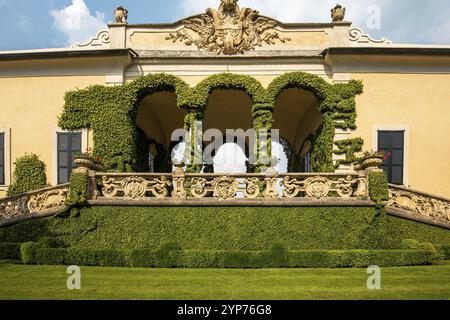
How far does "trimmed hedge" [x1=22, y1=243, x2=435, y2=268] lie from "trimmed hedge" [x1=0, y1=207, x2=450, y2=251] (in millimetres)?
1017

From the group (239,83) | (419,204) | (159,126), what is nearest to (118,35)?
(239,83)

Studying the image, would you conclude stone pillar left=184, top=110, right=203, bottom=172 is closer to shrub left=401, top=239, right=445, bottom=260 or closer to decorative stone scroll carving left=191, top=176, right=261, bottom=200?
decorative stone scroll carving left=191, top=176, right=261, bottom=200

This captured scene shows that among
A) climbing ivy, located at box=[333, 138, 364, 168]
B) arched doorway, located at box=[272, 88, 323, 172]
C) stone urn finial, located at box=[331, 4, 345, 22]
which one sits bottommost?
climbing ivy, located at box=[333, 138, 364, 168]

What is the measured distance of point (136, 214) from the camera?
1272cm

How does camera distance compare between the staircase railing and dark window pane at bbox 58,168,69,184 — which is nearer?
the staircase railing

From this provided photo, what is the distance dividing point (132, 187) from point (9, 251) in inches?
162

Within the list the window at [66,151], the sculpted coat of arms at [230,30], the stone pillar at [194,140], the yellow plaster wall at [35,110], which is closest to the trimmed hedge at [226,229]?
the stone pillar at [194,140]

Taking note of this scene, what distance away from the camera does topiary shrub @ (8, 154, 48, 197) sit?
688 inches

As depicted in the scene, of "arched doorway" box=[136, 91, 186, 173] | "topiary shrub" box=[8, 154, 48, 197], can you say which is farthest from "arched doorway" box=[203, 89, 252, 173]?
"topiary shrub" box=[8, 154, 48, 197]

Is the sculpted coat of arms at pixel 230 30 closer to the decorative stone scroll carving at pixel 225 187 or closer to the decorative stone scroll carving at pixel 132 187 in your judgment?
the decorative stone scroll carving at pixel 225 187

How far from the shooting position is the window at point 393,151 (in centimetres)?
1738

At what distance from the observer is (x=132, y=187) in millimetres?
13125

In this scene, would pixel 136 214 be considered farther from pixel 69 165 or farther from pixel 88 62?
pixel 88 62
